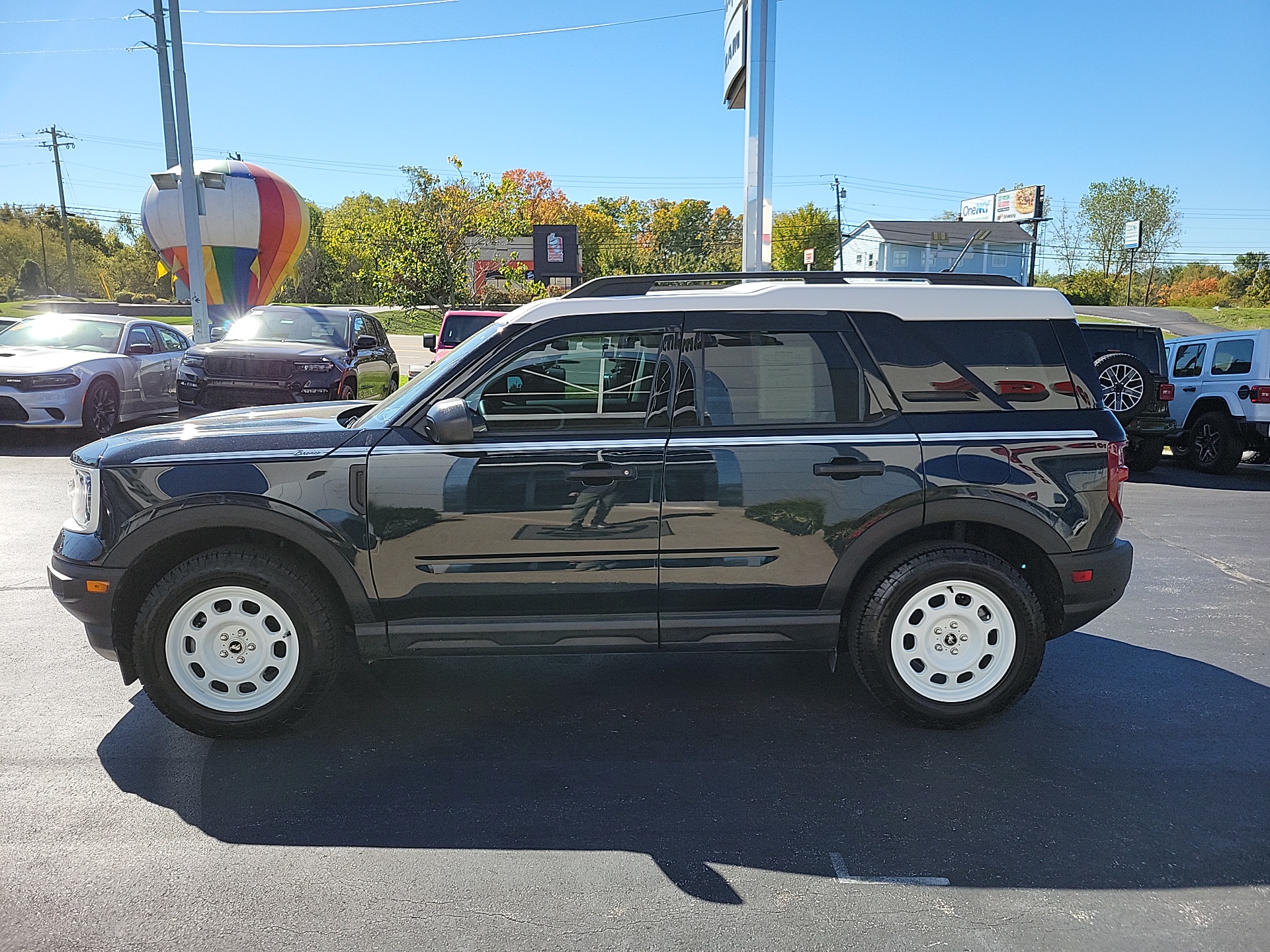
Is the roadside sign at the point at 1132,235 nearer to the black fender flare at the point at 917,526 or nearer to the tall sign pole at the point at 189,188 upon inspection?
the tall sign pole at the point at 189,188

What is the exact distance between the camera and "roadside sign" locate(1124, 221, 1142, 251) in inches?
3250

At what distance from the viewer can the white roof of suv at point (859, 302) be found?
4.05 meters

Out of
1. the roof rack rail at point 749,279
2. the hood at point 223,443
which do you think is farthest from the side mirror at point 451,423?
the roof rack rail at point 749,279

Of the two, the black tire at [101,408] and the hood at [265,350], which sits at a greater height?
the hood at [265,350]

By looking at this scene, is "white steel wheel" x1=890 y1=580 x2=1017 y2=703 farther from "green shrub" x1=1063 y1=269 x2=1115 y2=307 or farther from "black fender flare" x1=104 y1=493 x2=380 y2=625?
"green shrub" x1=1063 y1=269 x2=1115 y2=307

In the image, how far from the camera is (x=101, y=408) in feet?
40.8

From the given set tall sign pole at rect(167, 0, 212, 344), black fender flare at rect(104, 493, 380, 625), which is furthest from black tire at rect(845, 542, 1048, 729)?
tall sign pole at rect(167, 0, 212, 344)

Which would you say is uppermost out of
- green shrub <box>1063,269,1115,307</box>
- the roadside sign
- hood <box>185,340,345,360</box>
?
the roadside sign

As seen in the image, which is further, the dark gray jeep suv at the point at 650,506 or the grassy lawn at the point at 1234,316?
the grassy lawn at the point at 1234,316

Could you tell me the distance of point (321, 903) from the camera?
2875mm

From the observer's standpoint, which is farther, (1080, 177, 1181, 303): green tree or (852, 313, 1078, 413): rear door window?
(1080, 177, 1181, 303): green tree

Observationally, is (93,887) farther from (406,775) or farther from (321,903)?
(406,775)

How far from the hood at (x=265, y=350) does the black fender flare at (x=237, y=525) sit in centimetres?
812

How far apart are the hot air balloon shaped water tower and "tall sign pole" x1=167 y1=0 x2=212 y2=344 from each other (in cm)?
1515
